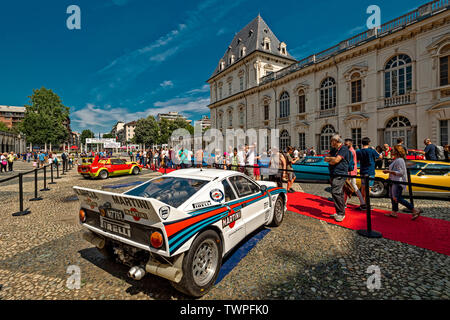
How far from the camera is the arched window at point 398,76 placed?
54.1ft

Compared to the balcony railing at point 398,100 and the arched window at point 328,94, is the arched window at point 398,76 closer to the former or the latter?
the balcony railing at point 398,100

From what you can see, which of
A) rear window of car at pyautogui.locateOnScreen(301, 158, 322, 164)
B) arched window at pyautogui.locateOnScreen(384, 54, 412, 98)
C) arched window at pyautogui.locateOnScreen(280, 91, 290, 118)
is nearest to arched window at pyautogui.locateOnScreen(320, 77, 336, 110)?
arched window at pyautogui.locateOnScreen(384, 54, 412, 98)

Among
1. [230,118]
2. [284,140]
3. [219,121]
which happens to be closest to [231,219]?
[284,140]

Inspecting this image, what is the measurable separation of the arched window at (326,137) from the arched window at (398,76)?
5539 mm

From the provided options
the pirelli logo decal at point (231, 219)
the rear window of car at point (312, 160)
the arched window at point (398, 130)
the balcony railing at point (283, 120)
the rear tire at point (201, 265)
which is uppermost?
the balcony railing at point (283, 120)

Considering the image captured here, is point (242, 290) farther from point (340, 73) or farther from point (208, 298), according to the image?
point (340, 73)

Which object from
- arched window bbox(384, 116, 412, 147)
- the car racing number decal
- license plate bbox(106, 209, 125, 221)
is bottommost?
license plate bbox(106, 209, 125, 221)

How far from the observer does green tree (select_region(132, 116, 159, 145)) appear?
69.9 meters

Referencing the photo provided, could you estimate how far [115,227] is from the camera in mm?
2725

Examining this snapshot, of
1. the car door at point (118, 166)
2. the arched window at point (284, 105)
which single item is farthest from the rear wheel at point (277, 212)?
the arched window at point (284, 105)

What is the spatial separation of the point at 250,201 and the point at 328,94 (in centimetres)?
2258

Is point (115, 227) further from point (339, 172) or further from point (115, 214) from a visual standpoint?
point (339, 172)

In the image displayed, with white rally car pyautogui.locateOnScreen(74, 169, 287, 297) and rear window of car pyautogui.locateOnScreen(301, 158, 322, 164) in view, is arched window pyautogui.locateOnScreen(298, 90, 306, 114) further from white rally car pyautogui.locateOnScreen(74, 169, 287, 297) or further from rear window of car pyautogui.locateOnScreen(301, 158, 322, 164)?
white rally car pyautogui.locateOnScreen(74, 169, 287, 297)

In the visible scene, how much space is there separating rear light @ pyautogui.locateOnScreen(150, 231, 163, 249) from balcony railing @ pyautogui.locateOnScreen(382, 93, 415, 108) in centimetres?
2113
